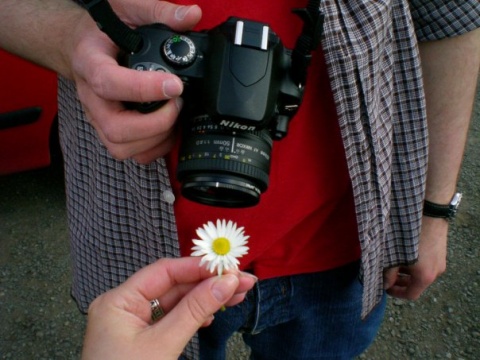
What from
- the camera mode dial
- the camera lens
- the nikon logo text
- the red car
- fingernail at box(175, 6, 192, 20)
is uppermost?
fingernail at box(175, 6, 192, 20)

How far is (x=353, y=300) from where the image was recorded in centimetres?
141

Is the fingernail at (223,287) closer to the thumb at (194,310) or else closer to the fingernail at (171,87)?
the thumb at (194,310)

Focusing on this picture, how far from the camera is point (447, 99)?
4.44 feet

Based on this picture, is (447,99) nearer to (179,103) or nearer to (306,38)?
(306,38)

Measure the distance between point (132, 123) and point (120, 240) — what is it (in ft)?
1.43

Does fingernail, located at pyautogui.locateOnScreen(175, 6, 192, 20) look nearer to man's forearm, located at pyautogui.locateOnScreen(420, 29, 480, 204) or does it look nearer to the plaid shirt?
the plaid shirt

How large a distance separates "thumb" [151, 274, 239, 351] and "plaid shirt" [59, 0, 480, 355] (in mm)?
273

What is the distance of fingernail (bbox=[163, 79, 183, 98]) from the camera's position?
0.86m

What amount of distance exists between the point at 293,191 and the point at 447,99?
1.65ft

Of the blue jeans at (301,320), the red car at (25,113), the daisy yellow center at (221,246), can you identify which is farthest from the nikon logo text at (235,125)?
the red car at (25,113)

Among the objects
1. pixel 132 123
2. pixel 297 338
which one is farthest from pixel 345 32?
pixel 297 338

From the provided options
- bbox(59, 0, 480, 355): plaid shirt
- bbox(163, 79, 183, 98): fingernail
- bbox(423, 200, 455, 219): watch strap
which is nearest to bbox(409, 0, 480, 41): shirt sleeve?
bbox(59, 0, 480, 355): plaid shirt

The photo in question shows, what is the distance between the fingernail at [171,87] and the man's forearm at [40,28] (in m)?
0.29

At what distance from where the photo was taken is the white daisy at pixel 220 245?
95 centimetres
